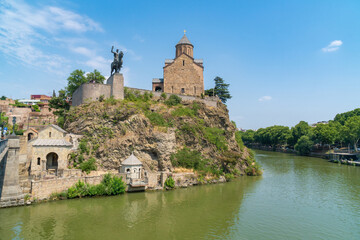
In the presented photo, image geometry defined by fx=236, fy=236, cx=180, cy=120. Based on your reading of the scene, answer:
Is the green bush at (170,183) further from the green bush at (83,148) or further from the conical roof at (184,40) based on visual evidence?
the conical roof at (184,40)

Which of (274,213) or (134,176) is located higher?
(134,176)

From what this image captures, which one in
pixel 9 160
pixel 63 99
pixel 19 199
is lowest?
pixel 19 199

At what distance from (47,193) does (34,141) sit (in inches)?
222

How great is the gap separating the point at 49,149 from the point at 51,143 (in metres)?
0.62

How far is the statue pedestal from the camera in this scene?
91.6 feet

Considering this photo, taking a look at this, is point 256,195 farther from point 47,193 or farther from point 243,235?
point 47,193

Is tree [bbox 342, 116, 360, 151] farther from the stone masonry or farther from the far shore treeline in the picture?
the stone masonry

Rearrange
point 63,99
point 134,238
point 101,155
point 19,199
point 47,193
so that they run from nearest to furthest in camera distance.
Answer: point 134,238, point 19,199, point 47,193, point 101,155, point 63,99

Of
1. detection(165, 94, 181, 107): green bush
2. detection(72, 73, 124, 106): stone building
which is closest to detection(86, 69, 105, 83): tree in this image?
detection(72, 73, 124, 106): stone building

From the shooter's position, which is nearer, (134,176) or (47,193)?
(47,193)

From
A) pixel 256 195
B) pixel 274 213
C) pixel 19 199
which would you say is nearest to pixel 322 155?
pixel 256 195

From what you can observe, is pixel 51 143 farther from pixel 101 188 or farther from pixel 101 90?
pixel 101 90

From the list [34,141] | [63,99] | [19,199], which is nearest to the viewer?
[19,199]

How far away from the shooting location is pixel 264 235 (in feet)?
44.9
